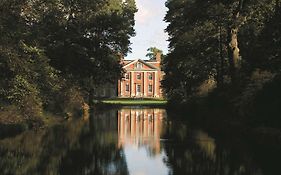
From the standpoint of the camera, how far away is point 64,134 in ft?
104

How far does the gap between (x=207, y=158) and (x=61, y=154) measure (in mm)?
6510

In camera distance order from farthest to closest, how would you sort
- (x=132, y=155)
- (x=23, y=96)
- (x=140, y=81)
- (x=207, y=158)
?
(x=140, y=81) < (x=23, y=96) < (x=132, y=155) < (x=207, y=158)

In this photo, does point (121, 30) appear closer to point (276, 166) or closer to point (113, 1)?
point (113, 1)

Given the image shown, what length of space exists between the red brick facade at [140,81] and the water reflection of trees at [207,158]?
116 meters

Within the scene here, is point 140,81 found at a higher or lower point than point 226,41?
higher

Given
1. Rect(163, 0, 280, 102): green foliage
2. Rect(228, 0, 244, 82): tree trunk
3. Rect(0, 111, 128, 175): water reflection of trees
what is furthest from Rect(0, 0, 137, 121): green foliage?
Rect(228, 0, 244, 82): tree trunk

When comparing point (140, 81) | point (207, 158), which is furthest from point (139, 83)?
point (207, 158)

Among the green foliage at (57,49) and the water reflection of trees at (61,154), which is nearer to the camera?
the water reflection of trees at (61,154)

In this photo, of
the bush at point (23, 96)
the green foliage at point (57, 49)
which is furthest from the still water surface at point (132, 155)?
the green foliage at point (57, 49)

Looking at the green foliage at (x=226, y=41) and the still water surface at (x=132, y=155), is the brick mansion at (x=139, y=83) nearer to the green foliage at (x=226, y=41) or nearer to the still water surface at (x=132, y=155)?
the green foliage at (x=226, y=41)

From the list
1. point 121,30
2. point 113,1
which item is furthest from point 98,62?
point 113,1

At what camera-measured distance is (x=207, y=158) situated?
2098cm

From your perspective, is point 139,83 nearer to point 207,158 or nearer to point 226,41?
point 226,41

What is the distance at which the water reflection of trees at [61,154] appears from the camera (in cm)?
1762
